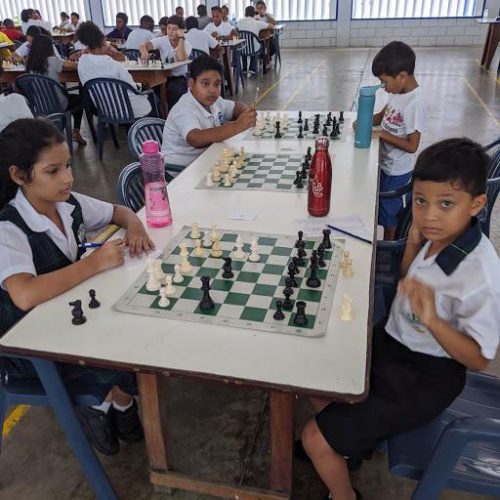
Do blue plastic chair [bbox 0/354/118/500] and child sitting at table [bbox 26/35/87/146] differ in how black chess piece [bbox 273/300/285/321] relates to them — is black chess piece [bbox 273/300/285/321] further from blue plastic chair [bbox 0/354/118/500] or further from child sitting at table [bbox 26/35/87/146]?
child sitting at table [bbox 26/35/87/146]

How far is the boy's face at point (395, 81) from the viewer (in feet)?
8.53

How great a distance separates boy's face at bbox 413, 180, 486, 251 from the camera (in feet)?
4.00

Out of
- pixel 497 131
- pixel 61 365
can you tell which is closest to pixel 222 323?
pixel 61 365

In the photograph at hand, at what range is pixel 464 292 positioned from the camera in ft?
3.75

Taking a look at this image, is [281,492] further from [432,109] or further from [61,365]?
[432,109]

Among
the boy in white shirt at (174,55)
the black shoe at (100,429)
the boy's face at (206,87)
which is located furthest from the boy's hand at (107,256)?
the boy in white shirt at (174,55)

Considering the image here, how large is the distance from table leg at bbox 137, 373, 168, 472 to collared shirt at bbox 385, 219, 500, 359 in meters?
0.72

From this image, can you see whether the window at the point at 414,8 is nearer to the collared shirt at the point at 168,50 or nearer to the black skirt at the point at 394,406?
the collared shirt at the point at 168,50

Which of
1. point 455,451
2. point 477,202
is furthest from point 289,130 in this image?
point 455,451

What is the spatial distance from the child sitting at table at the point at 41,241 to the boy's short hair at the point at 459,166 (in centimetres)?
91

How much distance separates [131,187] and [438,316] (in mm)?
1571

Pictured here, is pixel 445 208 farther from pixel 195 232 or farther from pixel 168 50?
pixel 168 50

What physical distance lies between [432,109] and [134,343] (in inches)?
250

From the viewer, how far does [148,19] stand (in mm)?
8578
